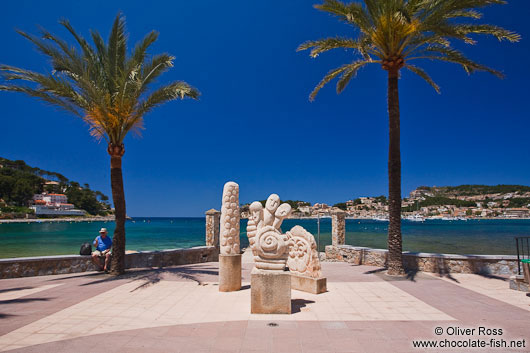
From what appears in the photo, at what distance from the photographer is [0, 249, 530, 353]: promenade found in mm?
4160

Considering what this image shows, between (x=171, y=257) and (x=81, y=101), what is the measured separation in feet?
20.3

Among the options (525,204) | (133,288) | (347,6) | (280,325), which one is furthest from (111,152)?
(525,204)

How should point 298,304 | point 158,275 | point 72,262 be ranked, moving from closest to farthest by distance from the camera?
point 298,304 < point 158,275 < point 72,262

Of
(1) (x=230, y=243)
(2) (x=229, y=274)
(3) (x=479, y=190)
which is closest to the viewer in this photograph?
(2) (x=229, y=274)

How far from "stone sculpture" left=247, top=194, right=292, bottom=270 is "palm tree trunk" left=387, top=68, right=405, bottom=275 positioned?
5069mm

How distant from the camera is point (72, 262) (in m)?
9.60

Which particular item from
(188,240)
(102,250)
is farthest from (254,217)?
(188,240)

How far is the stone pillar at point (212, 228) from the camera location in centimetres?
1484

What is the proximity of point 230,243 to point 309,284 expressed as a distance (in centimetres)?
218

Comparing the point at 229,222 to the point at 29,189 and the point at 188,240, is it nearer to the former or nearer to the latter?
the point at 188,240

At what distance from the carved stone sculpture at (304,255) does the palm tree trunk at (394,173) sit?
354 cm

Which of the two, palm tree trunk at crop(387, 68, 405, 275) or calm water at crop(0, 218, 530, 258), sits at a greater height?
palm tree trunk at crop(387, 68, 405, 275)

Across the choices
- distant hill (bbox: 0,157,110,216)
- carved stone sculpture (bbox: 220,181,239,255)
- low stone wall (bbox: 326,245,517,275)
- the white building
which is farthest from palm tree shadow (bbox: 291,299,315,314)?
the white building

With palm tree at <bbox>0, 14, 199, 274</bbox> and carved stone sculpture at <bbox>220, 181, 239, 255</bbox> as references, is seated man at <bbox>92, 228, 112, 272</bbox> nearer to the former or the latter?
palm tree at <bbox>0, 14, 199, 274</bbox>
